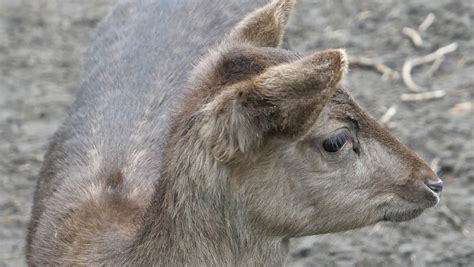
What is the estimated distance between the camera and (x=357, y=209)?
169 inches

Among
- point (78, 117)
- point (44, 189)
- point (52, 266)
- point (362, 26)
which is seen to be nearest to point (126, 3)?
point (78, 117)

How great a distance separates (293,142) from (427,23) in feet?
14.5

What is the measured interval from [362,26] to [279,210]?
450 cm

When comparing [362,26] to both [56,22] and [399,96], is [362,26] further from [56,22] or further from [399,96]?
[56,22]

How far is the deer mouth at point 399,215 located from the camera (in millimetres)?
4383

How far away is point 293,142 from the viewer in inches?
160

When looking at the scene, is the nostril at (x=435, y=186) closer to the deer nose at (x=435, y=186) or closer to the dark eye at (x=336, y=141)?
the deer nose at (x=435, y=186)

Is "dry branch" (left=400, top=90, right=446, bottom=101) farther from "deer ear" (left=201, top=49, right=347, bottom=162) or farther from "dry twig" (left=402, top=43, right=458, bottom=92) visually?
"deer ear" (left=201, top=49, right=347, bottom=162)

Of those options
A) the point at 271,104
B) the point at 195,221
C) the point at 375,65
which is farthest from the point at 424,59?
the point at 271,104

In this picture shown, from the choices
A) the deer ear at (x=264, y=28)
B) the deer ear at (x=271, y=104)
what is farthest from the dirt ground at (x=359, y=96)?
the deer ear at (x=271, y=104)

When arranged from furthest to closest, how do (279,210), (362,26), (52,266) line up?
(362,26), (52,266), (279,210)

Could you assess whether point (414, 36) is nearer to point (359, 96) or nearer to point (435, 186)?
point (359, 96)

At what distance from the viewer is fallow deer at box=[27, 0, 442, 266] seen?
3879mm

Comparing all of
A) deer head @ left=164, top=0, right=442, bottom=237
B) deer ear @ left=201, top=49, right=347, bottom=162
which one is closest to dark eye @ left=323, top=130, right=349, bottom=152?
deer head @ left=164, top=0, right=442, bottom=237
